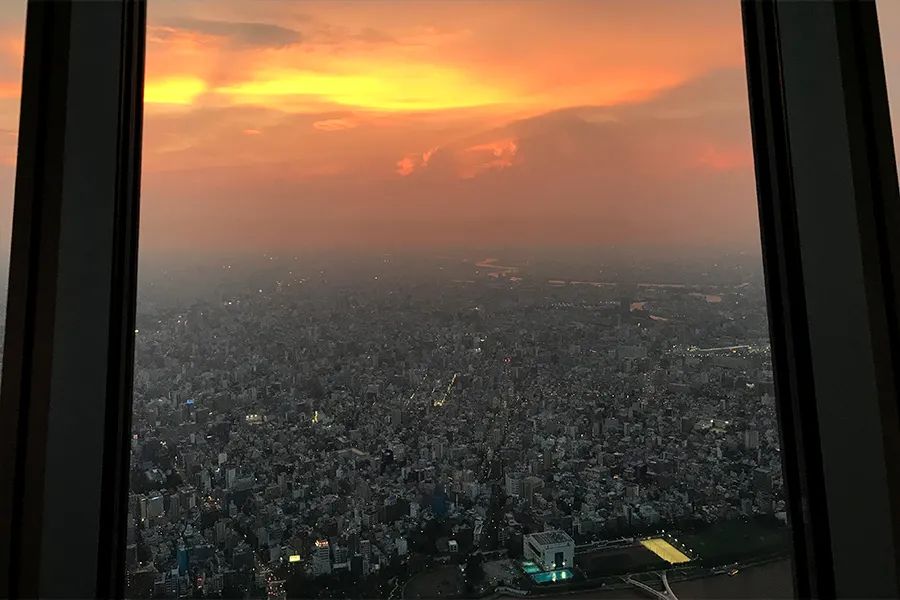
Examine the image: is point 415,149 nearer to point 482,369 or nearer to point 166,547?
point 482,369

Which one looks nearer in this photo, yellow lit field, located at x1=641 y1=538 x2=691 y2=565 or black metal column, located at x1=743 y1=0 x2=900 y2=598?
black metal column, located at x1=743 y1=0 x2=900 y2=598

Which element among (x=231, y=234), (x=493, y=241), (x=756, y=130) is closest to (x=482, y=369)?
(x=493, y=241)

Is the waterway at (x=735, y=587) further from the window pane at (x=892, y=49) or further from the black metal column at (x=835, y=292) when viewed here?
Result: the window pane at (x=892, y=49)

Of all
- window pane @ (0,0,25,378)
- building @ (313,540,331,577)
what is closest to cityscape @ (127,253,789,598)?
building @ (313,540,331,577)

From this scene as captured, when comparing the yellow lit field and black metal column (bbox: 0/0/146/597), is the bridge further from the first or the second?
black metal column (bbox: 0/0/146/597)

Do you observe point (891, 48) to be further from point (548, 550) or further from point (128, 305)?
point (128, 305)
